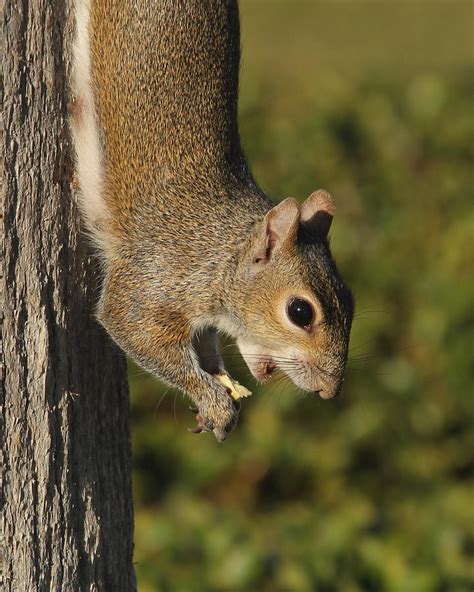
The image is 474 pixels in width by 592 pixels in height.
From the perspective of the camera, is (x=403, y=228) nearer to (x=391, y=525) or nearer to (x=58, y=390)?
(x=391, y=525)

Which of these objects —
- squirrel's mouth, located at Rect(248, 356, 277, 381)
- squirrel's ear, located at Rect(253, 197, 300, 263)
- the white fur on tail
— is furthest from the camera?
squirrel's mouth, located at Rect(248, 356, 277, 381)

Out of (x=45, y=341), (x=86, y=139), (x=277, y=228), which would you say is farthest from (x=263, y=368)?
(x=86, y=139)

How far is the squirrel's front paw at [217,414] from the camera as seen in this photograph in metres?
2.88

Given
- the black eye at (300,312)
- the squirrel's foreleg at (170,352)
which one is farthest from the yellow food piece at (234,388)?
the black eye at (300,312)

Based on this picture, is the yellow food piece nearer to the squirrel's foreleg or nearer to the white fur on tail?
the squirrel's foreleg

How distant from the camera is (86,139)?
9.09ft

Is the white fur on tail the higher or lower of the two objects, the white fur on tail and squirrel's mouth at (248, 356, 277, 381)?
the higher

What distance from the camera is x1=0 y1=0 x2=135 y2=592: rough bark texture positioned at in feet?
8.41

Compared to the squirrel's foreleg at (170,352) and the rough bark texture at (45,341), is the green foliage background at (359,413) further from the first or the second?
the rough bark texture at (45,341)

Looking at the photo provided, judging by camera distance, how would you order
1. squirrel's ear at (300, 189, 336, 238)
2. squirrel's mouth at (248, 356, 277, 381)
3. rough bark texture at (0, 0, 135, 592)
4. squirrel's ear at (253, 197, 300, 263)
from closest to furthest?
rough bark texture at (0, 0, 135, 592) → squirrel's ear at (253, 197, 300, 263) → squirrel's mouth at (248, 356, 277, 381) → squirrel's ear at (300, 189, 336, 238)

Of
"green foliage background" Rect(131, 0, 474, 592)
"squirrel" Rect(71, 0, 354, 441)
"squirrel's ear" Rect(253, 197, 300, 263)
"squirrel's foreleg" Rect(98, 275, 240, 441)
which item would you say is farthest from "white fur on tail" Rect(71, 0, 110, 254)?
"green foliage background" Rect(131, 0, 474, 592)

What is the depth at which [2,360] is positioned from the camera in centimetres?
255

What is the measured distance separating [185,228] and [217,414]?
19.7 inches

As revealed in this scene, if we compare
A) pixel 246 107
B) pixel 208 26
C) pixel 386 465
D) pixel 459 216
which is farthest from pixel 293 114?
pixel 208 26
